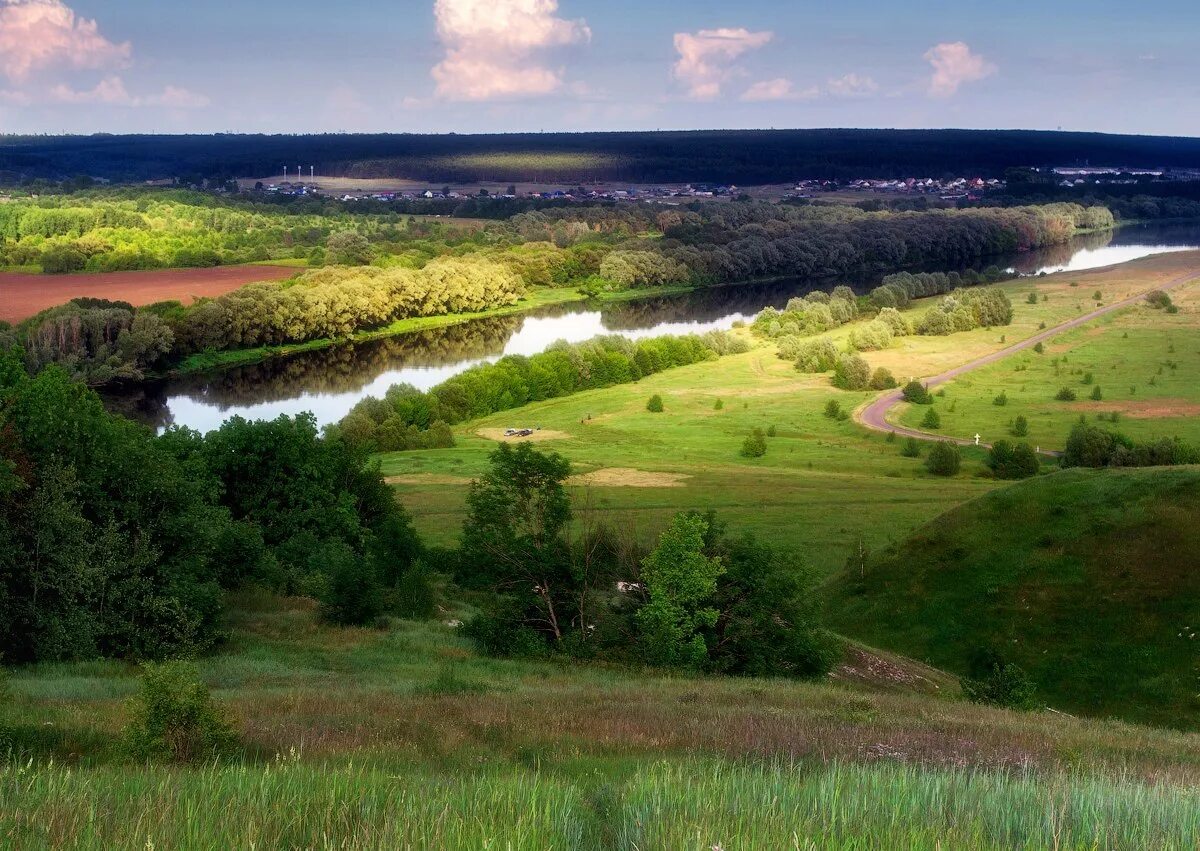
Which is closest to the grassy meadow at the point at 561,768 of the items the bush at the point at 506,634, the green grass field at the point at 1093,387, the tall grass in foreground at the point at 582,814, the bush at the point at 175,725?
the tall grass in foreground at the point at 582,814

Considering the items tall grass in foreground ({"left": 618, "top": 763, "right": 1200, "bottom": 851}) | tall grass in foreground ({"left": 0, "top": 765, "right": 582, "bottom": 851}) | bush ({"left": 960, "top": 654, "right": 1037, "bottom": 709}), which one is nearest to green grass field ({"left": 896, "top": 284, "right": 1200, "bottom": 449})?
bush ({"left": 960, "top": 654, "right": 1037, "bottom": 709})

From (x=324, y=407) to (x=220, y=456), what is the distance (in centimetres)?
3938

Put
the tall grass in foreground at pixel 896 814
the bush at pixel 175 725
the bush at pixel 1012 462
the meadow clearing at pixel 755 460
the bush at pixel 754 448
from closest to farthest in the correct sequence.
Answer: the tall grass in foreground at pixel 896 814
the bush at pixel 175 725
the meadow clearing at pixel 755 460
the bush at pixel 1012 462
the bush at pixel 754 448

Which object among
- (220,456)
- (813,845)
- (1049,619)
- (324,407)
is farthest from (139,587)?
(324,407)

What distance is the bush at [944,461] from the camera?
201ft

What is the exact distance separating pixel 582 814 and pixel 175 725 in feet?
16.5

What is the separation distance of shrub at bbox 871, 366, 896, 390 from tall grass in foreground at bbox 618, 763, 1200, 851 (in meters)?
80.3

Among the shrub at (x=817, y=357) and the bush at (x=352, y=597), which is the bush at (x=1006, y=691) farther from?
the shrub at (x=817, y=357)

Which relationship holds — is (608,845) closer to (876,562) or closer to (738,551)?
(738,551)

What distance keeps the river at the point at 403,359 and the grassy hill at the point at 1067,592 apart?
2842 cm

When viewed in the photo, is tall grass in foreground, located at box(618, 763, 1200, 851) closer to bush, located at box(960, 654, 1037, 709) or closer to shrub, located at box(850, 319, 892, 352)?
bush, located at box(960, 654, 1037, 709)

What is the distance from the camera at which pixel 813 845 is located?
4902 millimetres

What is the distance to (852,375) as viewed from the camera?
85250mm

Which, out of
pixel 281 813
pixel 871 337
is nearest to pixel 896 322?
pixel 871 337
